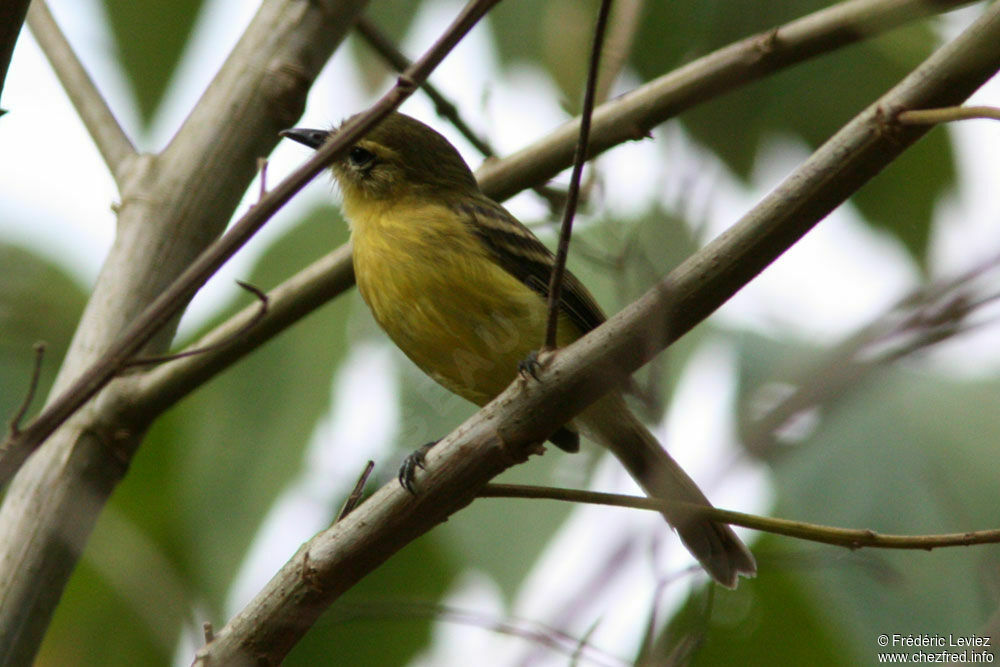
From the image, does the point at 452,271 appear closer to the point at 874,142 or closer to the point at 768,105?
the point at 768,105

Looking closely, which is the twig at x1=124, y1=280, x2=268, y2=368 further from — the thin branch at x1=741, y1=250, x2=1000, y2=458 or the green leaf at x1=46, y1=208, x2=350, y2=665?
the green leaf at x1=46, y1=208, x2=350, y2=665

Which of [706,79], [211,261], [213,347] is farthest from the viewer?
[706,79]

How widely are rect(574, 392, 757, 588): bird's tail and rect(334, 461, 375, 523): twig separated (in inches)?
57.9

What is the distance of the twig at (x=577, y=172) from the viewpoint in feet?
7.41

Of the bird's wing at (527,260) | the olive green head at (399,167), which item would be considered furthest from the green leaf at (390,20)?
the bird's wing at (527,260)

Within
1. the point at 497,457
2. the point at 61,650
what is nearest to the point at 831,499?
the point at 497,457

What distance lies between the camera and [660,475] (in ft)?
14.7

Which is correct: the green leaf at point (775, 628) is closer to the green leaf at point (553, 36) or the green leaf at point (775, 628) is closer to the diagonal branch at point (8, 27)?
the green leaf at point (553, 36)

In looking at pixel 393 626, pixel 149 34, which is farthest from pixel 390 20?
pixel 393 626

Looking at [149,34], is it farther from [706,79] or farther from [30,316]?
[706,79]

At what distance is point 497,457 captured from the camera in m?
2.58

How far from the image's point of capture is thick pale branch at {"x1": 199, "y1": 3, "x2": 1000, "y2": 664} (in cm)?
228

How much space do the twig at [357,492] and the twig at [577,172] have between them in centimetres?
53

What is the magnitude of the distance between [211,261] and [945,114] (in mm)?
1391
